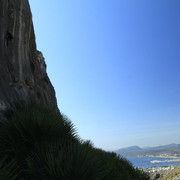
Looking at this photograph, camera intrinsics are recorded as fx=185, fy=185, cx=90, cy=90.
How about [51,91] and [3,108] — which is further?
[51,91]

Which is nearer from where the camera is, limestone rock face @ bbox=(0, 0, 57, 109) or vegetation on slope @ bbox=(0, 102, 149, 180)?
vegetation on slope @ bbox=(0, 102, 149, 180)

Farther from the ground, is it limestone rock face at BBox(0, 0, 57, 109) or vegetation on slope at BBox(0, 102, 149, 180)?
limestone rock face at BBox(0, 0, 57, 109)

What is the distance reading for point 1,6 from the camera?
10.9m

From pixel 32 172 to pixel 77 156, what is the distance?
87 centimetres

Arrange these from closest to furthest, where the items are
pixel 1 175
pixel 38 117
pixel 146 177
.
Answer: pixel 1 175
pixel 38 117
pixel 146 177

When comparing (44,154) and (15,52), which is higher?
(15,52)

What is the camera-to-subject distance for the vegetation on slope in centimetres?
324

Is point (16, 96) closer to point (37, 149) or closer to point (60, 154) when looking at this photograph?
point (37, 149)

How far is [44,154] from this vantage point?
3760 millimetres

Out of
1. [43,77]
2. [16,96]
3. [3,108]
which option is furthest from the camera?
[43,77]

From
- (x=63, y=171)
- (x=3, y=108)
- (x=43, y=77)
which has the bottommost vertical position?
(x=63, y=171)

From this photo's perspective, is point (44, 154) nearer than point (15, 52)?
Yes

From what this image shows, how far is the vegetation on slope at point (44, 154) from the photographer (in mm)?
3236

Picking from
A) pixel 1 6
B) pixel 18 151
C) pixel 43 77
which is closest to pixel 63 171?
pixel 18 151
